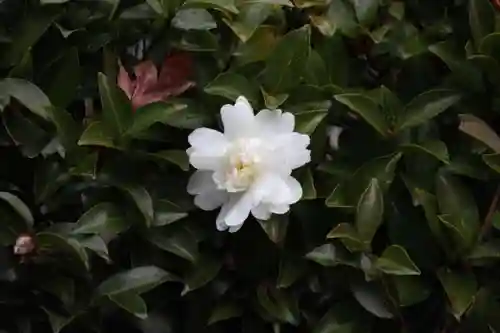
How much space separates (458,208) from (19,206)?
0.49m

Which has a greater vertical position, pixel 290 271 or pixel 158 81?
pixel 158 81

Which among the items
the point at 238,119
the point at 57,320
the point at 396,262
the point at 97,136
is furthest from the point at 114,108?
the point at 396,262

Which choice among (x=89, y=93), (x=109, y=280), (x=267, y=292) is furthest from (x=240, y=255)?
(x=89, y=93)

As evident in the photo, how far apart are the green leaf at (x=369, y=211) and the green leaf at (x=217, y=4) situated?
0.25m

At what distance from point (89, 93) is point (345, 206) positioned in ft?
1.09

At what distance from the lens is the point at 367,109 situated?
37.2 inches

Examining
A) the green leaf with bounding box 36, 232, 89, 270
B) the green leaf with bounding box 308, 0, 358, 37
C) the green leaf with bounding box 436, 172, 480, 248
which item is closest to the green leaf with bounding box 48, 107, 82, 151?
the green leaf with bounding box 36, 232, 89, 270

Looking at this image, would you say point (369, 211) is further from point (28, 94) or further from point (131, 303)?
point (28, 94)

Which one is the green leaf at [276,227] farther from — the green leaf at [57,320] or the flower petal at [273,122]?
the green leaf at [57,320]

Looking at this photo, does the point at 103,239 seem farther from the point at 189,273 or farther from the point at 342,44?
the point at 342,44

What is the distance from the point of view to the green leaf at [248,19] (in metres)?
0.94

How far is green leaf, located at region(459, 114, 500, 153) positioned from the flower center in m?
0.25

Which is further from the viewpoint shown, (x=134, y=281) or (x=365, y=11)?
(x=365, y=11)

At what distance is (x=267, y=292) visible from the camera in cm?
94
